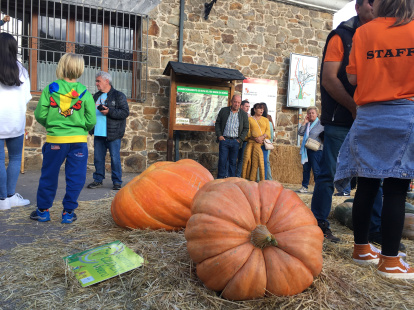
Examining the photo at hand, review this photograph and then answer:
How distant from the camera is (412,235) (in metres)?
2.94

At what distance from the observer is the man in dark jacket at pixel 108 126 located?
17.1 feet

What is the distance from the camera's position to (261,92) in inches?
357

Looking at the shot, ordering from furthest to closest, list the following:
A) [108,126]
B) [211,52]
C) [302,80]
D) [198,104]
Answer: [302,80], [211,52], [198,104], [108,126]

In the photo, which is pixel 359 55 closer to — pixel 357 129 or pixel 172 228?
pixel 357 129

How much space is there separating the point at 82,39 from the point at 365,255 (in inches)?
283

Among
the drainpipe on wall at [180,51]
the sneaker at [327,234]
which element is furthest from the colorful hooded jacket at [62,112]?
the drainpipe on wall at [180,51]

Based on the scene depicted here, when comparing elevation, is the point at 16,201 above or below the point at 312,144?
below

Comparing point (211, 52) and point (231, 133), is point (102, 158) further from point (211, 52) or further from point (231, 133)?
point (211, 52)

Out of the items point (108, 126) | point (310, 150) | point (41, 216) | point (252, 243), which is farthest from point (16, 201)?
point (310, 150)

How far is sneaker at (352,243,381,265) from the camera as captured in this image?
2.17 m

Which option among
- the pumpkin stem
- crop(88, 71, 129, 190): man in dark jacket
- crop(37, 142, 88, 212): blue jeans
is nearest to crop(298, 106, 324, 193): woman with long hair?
crop(88, 71, 129, 190): man in dark jacket

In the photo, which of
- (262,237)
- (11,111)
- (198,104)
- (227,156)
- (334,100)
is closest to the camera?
(262,237)

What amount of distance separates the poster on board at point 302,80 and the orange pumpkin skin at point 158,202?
7213mm

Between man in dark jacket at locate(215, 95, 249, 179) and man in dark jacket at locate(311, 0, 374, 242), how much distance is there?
4037mm
